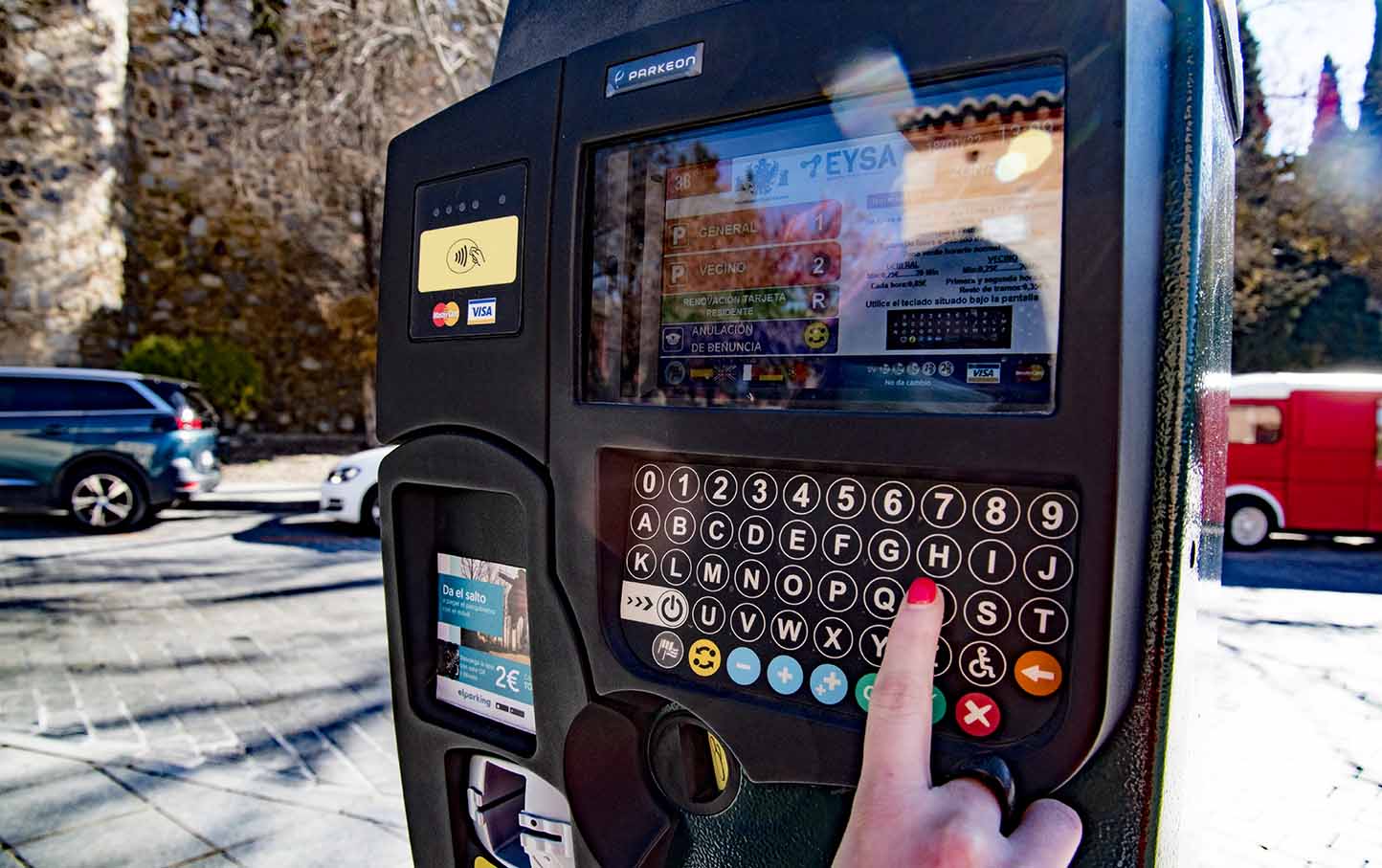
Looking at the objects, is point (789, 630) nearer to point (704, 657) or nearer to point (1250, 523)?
point (704, 657)

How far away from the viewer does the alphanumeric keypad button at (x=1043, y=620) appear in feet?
2.71

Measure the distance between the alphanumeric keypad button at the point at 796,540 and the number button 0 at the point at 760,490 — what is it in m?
0.03

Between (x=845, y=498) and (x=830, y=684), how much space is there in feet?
0.58

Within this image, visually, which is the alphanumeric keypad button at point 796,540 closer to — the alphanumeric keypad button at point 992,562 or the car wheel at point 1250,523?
the alphanumeric keypad button at point 992,562

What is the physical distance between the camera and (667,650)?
104cm

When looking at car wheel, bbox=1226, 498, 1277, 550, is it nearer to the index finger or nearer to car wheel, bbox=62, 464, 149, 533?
the index finger

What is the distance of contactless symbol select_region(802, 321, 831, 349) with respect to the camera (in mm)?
954

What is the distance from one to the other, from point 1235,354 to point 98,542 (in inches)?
685

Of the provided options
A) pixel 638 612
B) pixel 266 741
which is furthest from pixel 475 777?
pixel 266 741

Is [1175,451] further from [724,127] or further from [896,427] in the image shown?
[724,127]

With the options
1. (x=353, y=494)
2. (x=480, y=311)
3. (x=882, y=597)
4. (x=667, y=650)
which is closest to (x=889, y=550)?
(x=882, y=597)

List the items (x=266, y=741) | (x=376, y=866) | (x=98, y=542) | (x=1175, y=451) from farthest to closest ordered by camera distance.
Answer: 1. (x=98, y=542)
2. (x=266, y=741)
3. (x=376, y=866)
4. (x=1175, y=451)

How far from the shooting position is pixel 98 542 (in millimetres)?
7949

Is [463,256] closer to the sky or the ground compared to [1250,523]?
closer to the sky
